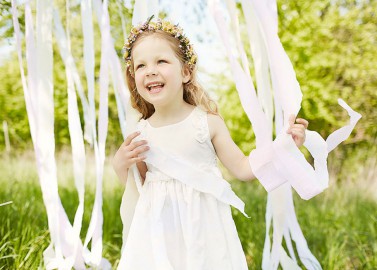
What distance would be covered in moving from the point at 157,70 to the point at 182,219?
0.54m

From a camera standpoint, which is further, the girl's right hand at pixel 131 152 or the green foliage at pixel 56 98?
the green foliage at pixel 56 98

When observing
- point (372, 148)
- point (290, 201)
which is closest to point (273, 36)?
point (290, 201)

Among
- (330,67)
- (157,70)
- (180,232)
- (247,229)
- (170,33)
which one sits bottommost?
(247,229)

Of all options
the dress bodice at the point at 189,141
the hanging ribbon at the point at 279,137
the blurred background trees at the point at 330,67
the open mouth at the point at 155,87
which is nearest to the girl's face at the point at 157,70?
the open mouth at the point at 155,87

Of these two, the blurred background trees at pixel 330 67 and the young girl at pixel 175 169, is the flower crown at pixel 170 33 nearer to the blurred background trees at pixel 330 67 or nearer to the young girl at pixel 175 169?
the young girl at pixel 175 169

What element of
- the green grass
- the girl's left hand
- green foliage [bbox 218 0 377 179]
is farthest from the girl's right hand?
Result: green foliage [bbox 218 0 377 179]

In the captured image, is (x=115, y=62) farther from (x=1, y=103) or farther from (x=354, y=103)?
(x=1, y=103)

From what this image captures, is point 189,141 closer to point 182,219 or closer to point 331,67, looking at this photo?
point 182,219

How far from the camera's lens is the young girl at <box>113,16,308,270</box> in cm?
184

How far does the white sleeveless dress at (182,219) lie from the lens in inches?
72.0

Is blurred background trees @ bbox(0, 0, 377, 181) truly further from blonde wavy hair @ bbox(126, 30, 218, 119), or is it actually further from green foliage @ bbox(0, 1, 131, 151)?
blonde wavy hair @ bbox(126, 30, 218, 119)

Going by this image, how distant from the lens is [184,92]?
6.73 ft

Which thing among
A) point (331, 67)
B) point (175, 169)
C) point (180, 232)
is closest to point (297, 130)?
point (175, 169)

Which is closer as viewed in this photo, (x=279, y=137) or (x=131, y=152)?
(x=279, y=137)
